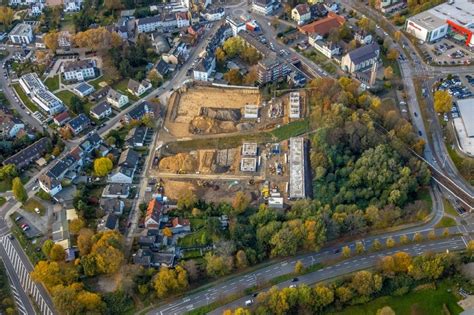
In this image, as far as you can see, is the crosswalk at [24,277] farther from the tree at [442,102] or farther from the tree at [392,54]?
the tree at [392,54]

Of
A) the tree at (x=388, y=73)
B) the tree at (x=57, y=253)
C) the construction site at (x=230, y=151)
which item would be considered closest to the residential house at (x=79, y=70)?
the construction site at (x=230, y=151)

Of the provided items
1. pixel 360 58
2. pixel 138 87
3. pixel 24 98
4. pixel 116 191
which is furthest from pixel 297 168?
pixel 24 98

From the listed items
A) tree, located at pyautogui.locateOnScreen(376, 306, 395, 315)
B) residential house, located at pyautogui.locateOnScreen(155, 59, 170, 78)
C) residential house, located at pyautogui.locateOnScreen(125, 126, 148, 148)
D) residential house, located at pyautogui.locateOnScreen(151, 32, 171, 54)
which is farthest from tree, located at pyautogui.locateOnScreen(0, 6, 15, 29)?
tree, located at pyautogui.locateOnScreen(376, 306, 395, 315)

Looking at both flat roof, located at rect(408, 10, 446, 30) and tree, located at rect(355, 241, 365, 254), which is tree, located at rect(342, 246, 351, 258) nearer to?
tree, located at rect(355, 241, 365, 254)

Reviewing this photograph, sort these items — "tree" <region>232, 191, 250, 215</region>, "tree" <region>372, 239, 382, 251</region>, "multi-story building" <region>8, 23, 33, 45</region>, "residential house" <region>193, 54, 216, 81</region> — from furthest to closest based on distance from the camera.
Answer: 1. "multi-story building" <region>8, 23, 33, 45</region>
2. "residential house" <region>193, 54, 216, 81</region>
3. "tree" <region>232, 191, 250, 215</region>
4. "tree" <region>372, 239, 382, 251</region>

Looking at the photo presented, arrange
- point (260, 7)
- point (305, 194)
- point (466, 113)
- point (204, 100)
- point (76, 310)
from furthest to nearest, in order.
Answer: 1. point (260, 7)
2. point (204, 100)
3. point (466, 113)
4. point (305, 194)
5. point (76, 310)

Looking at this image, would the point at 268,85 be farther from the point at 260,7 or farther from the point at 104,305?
the point at 104,305

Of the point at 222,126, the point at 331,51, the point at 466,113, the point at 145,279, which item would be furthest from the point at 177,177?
the point at 466,113
